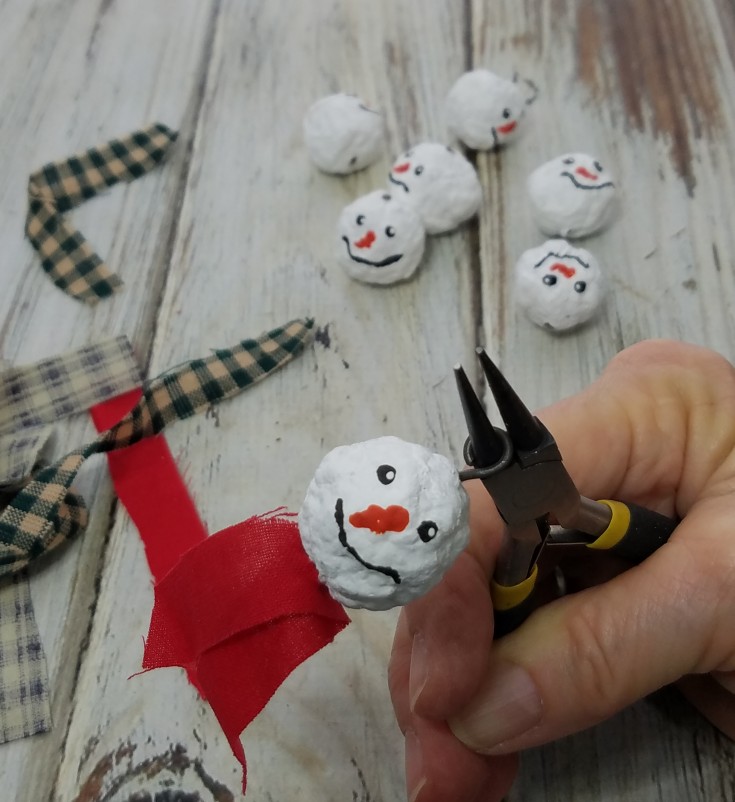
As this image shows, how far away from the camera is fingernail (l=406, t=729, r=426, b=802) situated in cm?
52

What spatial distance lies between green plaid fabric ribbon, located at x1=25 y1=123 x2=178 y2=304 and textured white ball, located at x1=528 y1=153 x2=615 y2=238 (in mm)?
436

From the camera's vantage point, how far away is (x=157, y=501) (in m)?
0.70

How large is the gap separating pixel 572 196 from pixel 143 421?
17.9 inches

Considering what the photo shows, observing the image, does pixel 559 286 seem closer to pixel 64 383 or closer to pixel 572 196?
pixel 572 196

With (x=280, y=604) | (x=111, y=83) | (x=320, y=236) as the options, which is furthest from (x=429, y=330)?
(x=111, y=83)

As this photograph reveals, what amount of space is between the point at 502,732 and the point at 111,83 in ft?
3.01

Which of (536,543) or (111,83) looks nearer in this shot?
(536,543)

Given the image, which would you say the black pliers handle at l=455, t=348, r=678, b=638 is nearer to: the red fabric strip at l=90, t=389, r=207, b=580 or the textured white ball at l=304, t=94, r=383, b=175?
the red fabric strip at l=90, t=389, r=207, b=580

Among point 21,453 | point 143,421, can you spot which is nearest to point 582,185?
point 143,421

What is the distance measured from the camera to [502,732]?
1.60 ft

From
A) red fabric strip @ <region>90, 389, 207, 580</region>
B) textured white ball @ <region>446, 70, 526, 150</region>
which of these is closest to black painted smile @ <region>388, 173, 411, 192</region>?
textured white ball @ <region>446, 70, 526, 150</region>

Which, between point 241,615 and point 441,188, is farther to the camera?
point 441,188

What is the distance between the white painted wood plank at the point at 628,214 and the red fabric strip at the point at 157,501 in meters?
0.31

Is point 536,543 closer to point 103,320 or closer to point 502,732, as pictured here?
point 502,732
